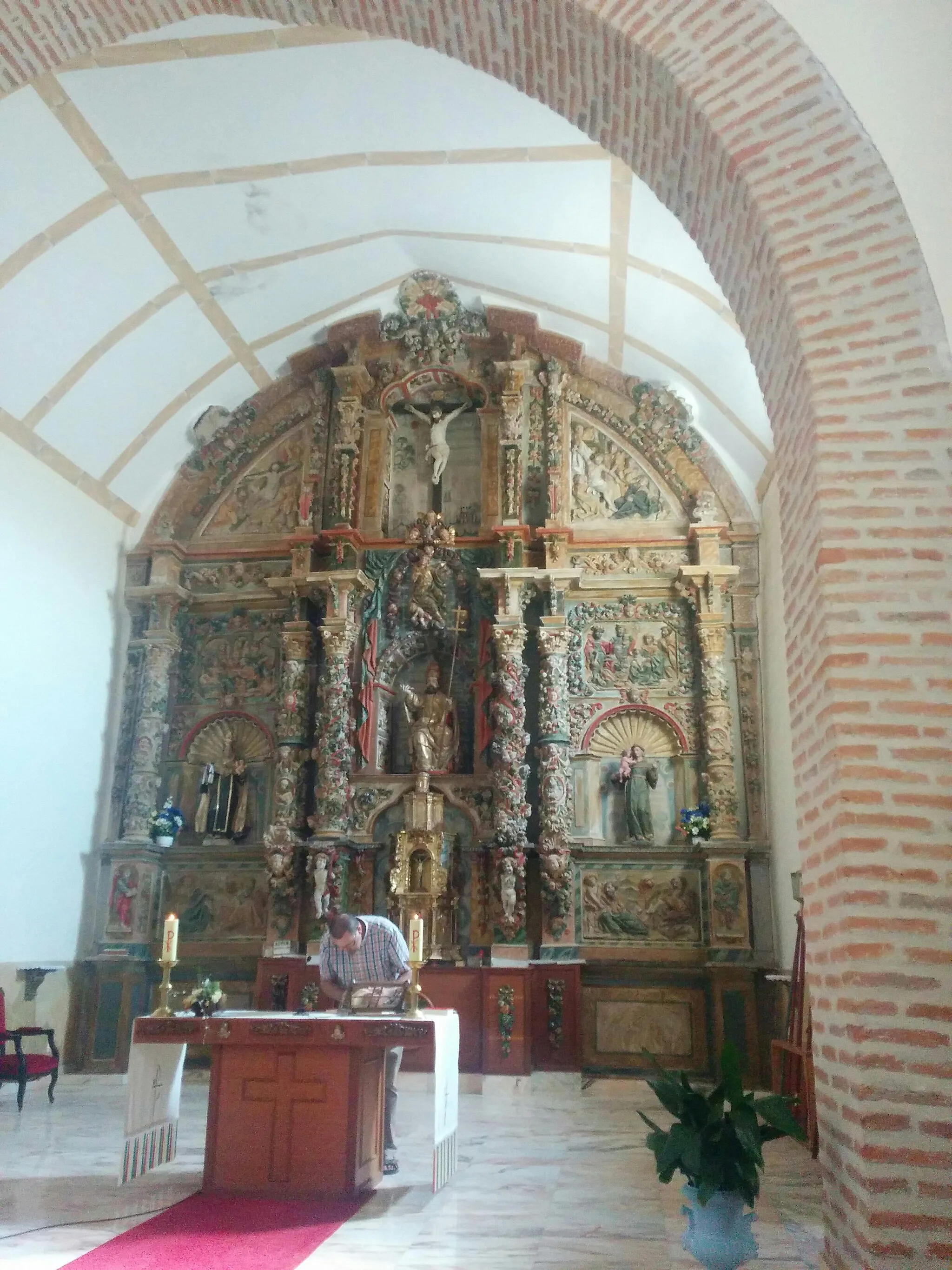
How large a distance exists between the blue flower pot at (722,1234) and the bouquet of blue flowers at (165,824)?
366 inches

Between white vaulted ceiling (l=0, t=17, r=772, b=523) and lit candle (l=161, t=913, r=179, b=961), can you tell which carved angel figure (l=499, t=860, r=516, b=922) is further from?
white vaulted ceiling (l=0, t=17, r=772, b=523)

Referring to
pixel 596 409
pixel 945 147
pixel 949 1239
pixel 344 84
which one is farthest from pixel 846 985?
pixel 596 409

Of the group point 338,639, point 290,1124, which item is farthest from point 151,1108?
point 338,639

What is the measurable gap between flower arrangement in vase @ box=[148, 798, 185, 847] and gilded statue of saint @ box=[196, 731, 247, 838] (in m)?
0.28

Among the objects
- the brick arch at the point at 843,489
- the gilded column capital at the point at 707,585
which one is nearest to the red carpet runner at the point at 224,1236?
the brick arch at the point at 843,489

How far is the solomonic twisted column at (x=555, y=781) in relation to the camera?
11.7 meters

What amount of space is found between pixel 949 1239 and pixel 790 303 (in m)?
3.73

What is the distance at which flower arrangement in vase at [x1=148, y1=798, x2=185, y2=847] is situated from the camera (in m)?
12.6

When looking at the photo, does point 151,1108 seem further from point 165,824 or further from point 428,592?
point 428,592

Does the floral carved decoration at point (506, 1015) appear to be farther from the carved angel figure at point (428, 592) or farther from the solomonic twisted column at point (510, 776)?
the carved angel figure at point (428, 592)

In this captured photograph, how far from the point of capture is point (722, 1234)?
14.6ft

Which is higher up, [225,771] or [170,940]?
[225,771]

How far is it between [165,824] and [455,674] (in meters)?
3.93

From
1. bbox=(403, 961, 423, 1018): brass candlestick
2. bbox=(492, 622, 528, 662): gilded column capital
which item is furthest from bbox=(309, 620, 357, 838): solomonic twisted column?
bbox=(403, 961, 423, 1018): brass candlestick
